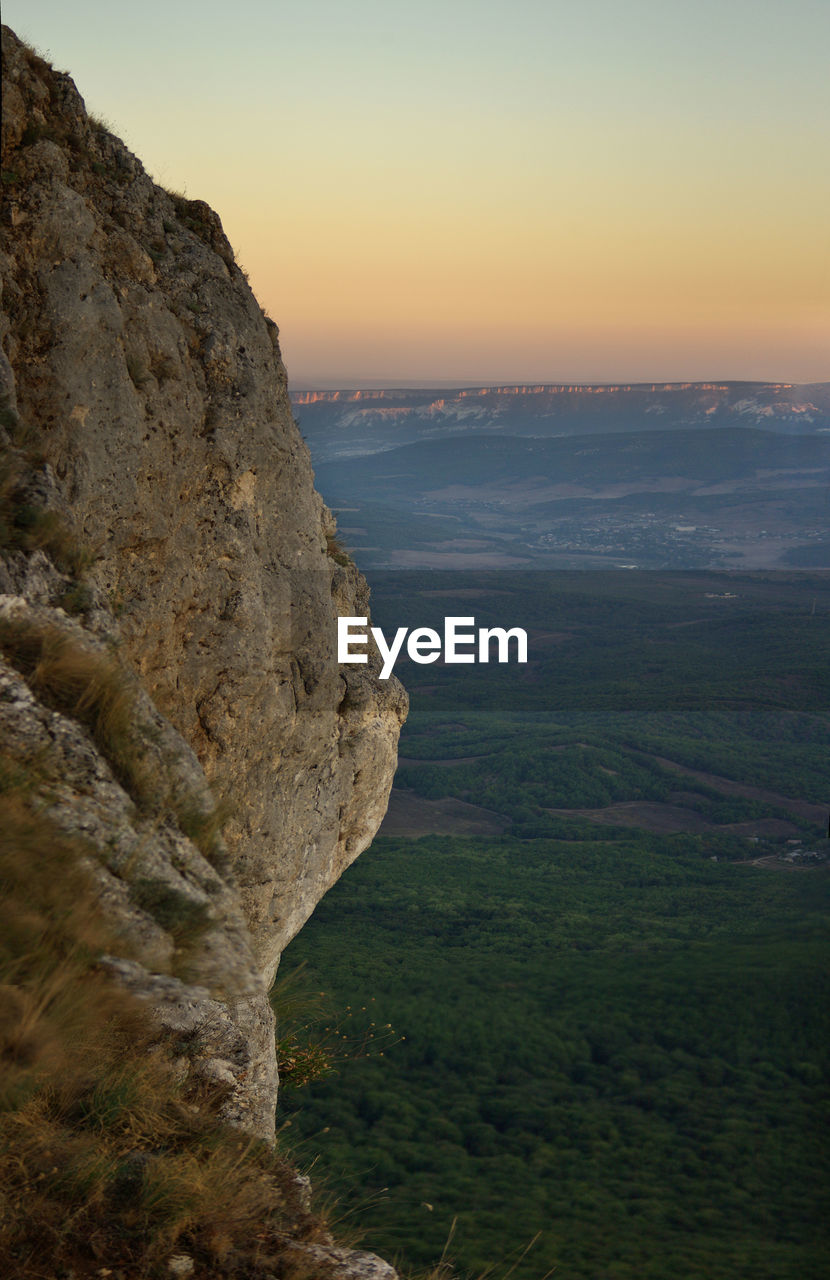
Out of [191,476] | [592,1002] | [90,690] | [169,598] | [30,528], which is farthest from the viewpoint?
[592,1002]

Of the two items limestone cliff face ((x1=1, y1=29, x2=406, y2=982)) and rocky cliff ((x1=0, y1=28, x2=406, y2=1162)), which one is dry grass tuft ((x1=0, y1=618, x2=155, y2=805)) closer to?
rocky cliff ((x1=0, y1=28, x2=406, y2=1162))

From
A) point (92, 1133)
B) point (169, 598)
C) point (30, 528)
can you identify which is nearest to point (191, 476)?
point (169, 598)

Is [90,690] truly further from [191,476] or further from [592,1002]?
[592,1002]

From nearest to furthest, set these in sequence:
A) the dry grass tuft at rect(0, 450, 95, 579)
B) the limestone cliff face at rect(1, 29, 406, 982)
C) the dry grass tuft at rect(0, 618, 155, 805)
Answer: the dry grass tuft at rect(0, 618, 155, 805), the dry grass tuft at rect(0, 450, 95, 579), the limestone cliff face at rect(1, 29, 406, 982)

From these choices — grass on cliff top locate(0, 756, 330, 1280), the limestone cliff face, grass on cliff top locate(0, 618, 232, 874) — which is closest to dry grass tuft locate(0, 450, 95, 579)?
the limestone cliff face

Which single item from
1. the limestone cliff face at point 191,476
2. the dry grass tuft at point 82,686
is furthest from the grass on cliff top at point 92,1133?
the limestone cliff face at point 191,476

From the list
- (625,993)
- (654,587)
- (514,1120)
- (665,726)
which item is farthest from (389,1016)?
(654,587)
